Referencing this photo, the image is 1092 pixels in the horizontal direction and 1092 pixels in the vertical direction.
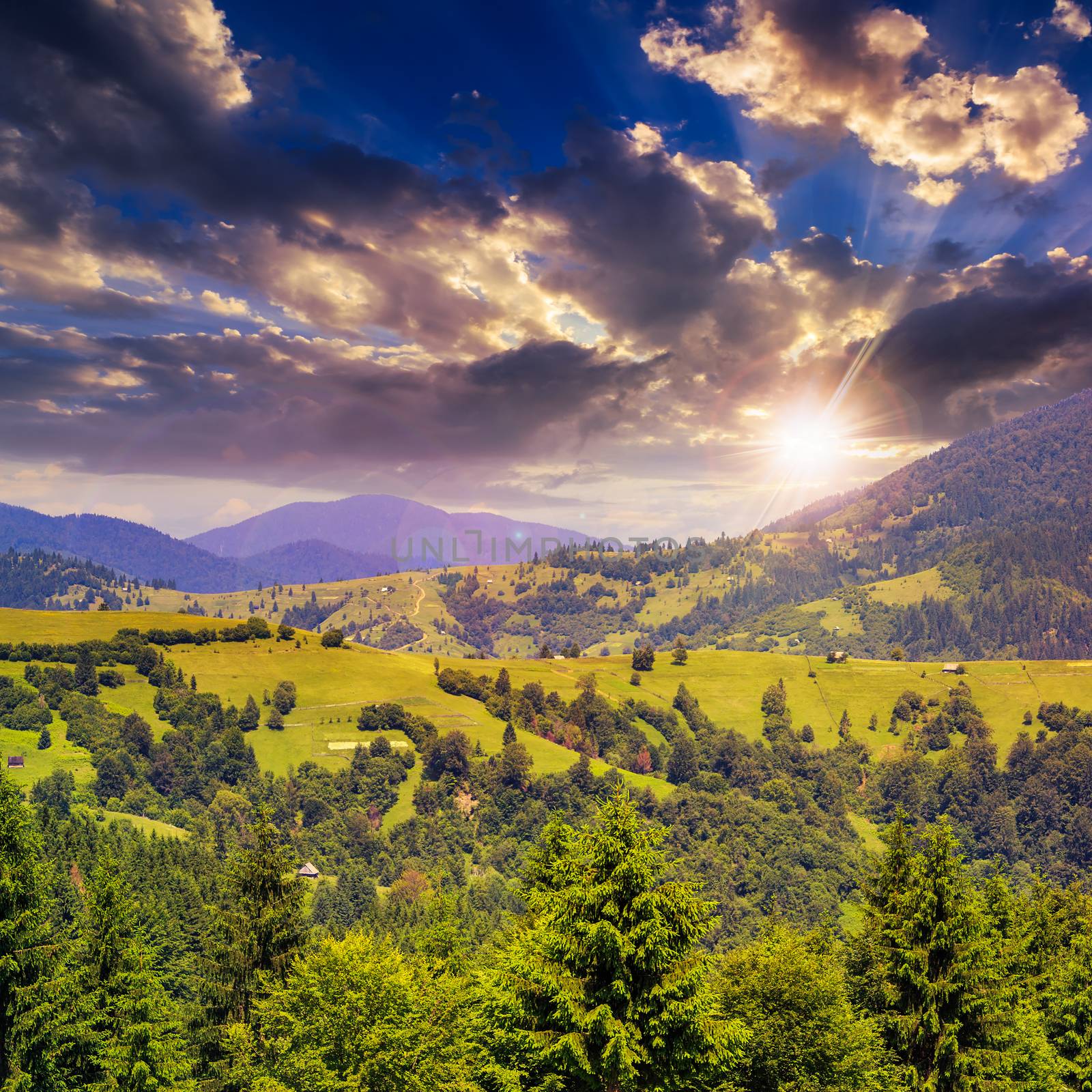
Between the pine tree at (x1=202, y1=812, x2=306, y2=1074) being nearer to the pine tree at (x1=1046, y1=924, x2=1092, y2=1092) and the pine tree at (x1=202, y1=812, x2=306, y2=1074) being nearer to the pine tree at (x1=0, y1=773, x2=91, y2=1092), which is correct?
the pine tree at (x1=0, y1=773, x2=91, y2=1092)

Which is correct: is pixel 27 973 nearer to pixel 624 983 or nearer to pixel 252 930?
pixel 252 930

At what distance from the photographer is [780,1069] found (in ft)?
102

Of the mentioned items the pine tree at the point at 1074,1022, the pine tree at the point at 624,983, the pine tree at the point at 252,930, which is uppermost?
the pine tree at the point at 624,983

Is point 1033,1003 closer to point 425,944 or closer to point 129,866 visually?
point 425,944

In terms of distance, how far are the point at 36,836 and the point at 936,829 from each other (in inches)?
1575

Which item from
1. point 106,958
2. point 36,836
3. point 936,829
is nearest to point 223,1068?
point 106,958

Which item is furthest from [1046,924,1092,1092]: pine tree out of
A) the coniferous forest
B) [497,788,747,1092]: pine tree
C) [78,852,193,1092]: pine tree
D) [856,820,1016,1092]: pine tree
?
[78,852,193,1092]: pine tree

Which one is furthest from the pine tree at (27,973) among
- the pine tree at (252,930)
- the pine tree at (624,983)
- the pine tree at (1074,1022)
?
the pine tree at (1074,1022)

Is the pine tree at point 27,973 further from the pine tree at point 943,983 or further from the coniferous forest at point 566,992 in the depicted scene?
the pine tree at point 943,983

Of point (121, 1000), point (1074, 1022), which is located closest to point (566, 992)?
point (121, 1000)

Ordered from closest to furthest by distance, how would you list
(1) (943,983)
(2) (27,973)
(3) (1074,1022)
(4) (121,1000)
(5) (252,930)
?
(1) (943,983)
(2) (27,973)
(4) (121,1000)
(5) (252,930)
(3) (1074,1022)

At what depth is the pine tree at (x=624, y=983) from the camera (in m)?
22.2

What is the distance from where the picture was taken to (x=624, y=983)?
22438 millimetres

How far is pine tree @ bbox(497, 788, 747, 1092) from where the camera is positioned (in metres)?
22.2
